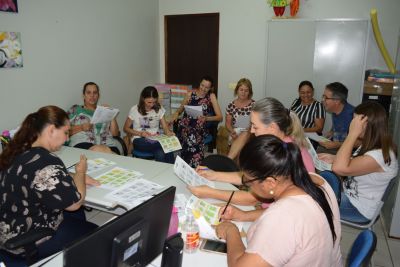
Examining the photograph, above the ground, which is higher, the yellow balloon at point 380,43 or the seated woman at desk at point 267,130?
the yellow balloon at point 380,43

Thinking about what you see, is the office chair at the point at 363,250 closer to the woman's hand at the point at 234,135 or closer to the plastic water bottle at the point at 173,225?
the plastic water bottle at the point at 173,225

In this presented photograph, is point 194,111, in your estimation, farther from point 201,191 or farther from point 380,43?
point 380,43

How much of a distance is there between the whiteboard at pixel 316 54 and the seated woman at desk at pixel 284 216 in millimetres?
3521

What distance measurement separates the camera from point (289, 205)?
117 cm

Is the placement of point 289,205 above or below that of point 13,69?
below

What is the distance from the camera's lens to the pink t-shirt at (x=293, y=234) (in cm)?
112

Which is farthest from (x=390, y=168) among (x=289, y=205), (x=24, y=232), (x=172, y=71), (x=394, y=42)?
Answer: (x=172, y=71)

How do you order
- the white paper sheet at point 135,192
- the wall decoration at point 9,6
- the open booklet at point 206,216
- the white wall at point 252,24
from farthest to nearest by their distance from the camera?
the white wall at point 252,24
the wall decoration at point 9,6
the white paper sheet at point 135,192
the open booklet at point 206,216

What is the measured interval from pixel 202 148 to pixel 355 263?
10.1ft

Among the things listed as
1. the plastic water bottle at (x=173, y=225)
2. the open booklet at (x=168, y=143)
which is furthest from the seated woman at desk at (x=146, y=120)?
the plastic water bottle at (x=173, y=225)

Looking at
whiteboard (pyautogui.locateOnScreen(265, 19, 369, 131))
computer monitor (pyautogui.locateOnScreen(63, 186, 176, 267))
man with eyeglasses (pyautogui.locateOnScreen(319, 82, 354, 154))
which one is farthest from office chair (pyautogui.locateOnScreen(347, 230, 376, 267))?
whiteboard (pyautogui.locateOnScreen(265, 19, 369, 131))

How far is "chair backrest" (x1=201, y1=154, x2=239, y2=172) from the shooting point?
2.55 metres

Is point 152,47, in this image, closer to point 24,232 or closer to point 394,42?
point 394,42

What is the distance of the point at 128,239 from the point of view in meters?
1.05
